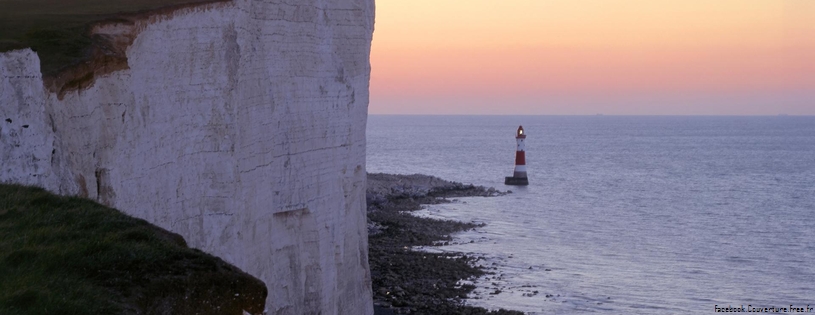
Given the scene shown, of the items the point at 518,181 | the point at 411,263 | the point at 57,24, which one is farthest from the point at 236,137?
the point at 518,181

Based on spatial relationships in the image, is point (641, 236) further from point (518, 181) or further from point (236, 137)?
point (236, 137)

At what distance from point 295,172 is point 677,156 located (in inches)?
3493

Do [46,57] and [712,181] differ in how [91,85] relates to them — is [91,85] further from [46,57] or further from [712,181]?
[712,181]

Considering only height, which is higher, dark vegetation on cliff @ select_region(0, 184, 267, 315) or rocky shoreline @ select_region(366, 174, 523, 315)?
dark vegetation on cliff @ select_region(0, 184, 267, 315)

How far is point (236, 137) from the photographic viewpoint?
40.0ft

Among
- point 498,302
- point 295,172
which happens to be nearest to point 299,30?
point 295,172

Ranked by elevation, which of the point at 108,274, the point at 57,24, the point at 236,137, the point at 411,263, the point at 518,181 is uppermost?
the point at 57,24

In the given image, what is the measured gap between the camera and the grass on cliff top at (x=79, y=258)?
5156 millimetres

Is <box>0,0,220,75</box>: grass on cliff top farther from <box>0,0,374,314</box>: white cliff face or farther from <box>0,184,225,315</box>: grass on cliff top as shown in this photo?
<box>0,184,225,315</box>: grass on cliff top

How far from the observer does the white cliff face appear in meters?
9.83

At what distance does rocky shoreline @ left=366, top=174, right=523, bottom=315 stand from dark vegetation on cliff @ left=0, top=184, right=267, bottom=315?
Result: 43.9 feet

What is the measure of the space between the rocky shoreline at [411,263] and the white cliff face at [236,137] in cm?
352

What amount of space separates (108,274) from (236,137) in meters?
6.64

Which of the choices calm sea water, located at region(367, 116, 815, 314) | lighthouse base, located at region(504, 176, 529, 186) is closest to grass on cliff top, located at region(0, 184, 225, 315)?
calm sea water, located at region(367, 116, 815, 314)
